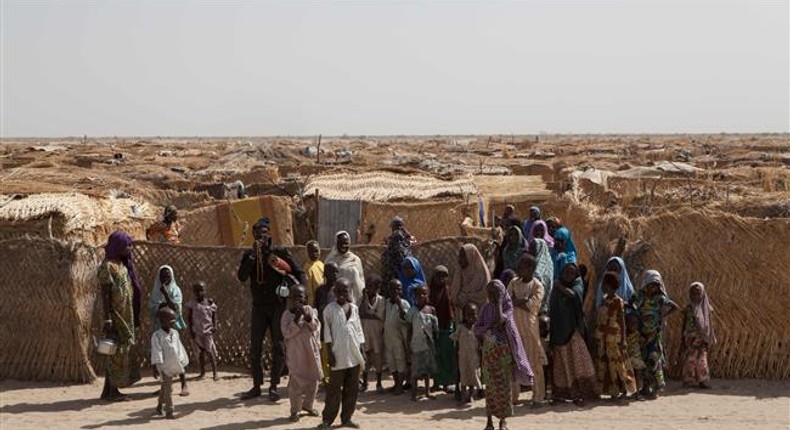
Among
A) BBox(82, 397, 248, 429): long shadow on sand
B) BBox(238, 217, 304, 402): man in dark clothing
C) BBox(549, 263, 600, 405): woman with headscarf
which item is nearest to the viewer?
BBox(82, 397, 248, 429): long shadow on sand

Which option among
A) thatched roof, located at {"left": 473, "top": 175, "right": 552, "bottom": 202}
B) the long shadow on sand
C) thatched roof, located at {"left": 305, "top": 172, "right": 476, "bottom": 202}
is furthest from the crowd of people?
thatched roof, located at {"left": 473, "top": 175, "right": 552, "bottom": 202}

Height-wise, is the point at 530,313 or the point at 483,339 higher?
the point at 530,313

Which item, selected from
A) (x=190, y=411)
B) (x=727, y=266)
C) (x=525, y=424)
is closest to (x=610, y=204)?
(x=727, y=266)

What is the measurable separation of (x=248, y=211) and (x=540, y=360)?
247 inches

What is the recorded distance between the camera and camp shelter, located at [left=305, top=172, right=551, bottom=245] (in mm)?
13188

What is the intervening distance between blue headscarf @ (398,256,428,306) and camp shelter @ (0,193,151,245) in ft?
11.3

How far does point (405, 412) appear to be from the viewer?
8141 mm

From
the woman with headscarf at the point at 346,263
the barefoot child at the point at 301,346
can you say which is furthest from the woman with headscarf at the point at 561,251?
the barefoot child at the point at 301,346

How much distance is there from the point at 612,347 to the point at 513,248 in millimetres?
1412

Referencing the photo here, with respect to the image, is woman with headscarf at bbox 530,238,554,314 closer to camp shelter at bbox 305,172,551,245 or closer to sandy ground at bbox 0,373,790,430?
sandy ground at bbox 0,373,790,430

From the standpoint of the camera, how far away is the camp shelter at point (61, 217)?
10398 millimetres

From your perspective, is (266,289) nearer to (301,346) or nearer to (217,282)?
(301,346)

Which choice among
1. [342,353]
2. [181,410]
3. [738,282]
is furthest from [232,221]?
[738,282]

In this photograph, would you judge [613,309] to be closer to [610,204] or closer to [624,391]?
[624,391]
